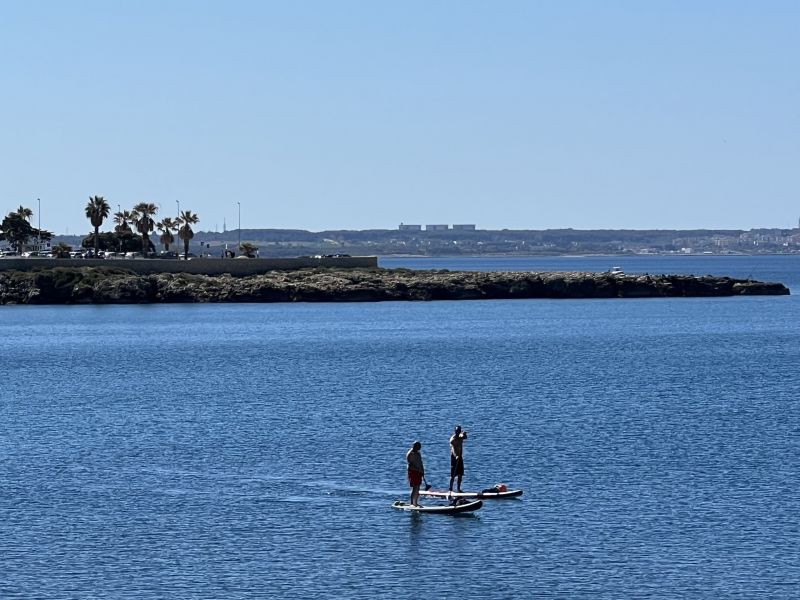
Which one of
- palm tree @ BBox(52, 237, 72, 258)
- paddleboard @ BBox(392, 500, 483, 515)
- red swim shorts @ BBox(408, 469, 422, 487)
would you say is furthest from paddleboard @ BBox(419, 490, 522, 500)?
palm tree @ BBox(52, 237, 72, 258)

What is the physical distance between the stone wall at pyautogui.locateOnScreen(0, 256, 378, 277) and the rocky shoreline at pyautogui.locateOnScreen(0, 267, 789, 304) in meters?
1.26

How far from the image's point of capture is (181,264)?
576ft

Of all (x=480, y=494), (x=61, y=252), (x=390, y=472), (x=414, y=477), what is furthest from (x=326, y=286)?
(x=414, y=477)

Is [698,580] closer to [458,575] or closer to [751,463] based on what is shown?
[458,575]

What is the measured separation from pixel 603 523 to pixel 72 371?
58.3 meters

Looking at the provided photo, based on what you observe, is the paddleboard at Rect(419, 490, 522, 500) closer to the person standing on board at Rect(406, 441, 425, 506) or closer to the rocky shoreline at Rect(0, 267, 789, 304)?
the person standing on board at Rect(406, 441, 425, 506)

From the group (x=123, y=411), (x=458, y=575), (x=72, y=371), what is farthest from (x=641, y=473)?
(x=72, y=371)

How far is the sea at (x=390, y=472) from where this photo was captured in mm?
37406

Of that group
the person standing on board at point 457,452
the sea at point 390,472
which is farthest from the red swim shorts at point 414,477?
the person standing on board at point 457,452

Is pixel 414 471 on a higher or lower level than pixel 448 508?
higher

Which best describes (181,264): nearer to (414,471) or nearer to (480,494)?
(480,494)

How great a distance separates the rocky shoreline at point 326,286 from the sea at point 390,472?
58.8 meters

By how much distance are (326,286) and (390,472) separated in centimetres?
12119

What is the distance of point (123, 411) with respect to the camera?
233 feet
